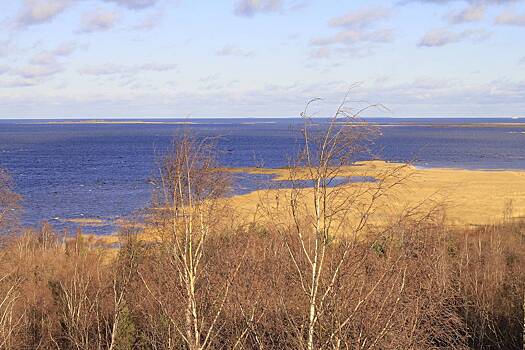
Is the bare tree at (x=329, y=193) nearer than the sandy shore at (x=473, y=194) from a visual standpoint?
Yes

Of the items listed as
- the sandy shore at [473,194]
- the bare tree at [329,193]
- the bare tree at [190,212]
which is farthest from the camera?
the sandy shore at [473,194]

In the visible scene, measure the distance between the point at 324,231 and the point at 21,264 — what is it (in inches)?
1021

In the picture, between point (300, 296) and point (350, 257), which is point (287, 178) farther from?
point (300, 296)

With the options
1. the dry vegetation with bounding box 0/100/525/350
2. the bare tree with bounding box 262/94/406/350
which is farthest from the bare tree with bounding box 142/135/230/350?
the bare tree with bounding box 262/94/406/350

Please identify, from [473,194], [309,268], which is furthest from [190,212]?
[473,194]

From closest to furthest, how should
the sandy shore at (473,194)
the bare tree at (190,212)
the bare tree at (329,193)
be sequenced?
the bare tree at (329,193) → the bare tree at (190,212) → the sandy shore at (473,194)

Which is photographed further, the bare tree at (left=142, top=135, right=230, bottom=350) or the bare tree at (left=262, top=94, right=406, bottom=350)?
the bare tree at (left=142, top=135, right=230, bottom=350)

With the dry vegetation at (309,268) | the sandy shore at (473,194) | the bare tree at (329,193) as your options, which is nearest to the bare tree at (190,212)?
the dry vegetation at (309,268)

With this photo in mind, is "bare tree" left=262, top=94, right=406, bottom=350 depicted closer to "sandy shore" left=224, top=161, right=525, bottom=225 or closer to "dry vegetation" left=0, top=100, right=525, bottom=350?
"dry vegetation" left=0, top=100, right=525, bottom=350

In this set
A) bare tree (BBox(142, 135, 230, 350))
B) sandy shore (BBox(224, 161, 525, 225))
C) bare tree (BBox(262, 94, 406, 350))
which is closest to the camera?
bare tree (BBox(262, 94, 406, 350))

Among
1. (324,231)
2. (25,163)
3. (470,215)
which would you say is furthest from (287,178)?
(25,163)

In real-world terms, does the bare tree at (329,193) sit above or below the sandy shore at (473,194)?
above

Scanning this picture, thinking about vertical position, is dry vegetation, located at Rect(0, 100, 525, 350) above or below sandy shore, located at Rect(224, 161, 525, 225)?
above

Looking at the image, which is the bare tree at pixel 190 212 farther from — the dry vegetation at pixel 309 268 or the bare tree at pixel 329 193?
the bare tree at pixel 329 193
